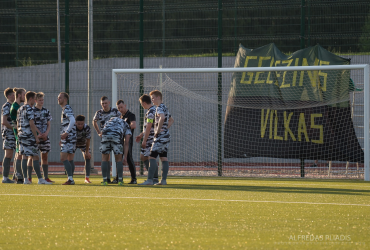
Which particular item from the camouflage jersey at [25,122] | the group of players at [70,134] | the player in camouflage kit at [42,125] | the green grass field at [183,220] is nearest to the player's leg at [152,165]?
the group of players at [70,134]

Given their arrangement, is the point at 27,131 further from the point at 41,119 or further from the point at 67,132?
the point at 67,132

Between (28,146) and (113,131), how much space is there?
1.52 meters

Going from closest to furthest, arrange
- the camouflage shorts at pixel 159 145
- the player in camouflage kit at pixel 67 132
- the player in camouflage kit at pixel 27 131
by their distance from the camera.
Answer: the camouflage shorts at pixel 159 145 < the player in camouflage kit at pixel 27 131 < the player in camouflage kit at pixel 67 132

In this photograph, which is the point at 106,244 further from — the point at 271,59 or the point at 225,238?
the point at 271,59

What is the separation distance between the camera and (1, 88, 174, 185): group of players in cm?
877

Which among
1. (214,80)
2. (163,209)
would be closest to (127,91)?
(214,80)

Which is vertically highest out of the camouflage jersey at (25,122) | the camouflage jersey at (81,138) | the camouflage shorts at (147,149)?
the camouflage jersey at (25,122)

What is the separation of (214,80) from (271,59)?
177 centimetres

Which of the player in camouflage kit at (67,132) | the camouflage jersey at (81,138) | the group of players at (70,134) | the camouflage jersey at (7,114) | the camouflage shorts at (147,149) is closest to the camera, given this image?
the group of players at (70,134)

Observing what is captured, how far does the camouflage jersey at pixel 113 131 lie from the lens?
28.9 feet

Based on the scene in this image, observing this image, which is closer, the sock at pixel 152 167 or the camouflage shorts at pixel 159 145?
the camouflage shorts at pixel 159 145

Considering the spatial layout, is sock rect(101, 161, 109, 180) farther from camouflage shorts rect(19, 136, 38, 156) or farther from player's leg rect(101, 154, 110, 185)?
camouflage shorts rect(19, 136, 38, 156)

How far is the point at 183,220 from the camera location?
4930 mm

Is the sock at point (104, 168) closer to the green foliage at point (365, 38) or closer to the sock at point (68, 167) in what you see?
the sock at point (68, 167)
